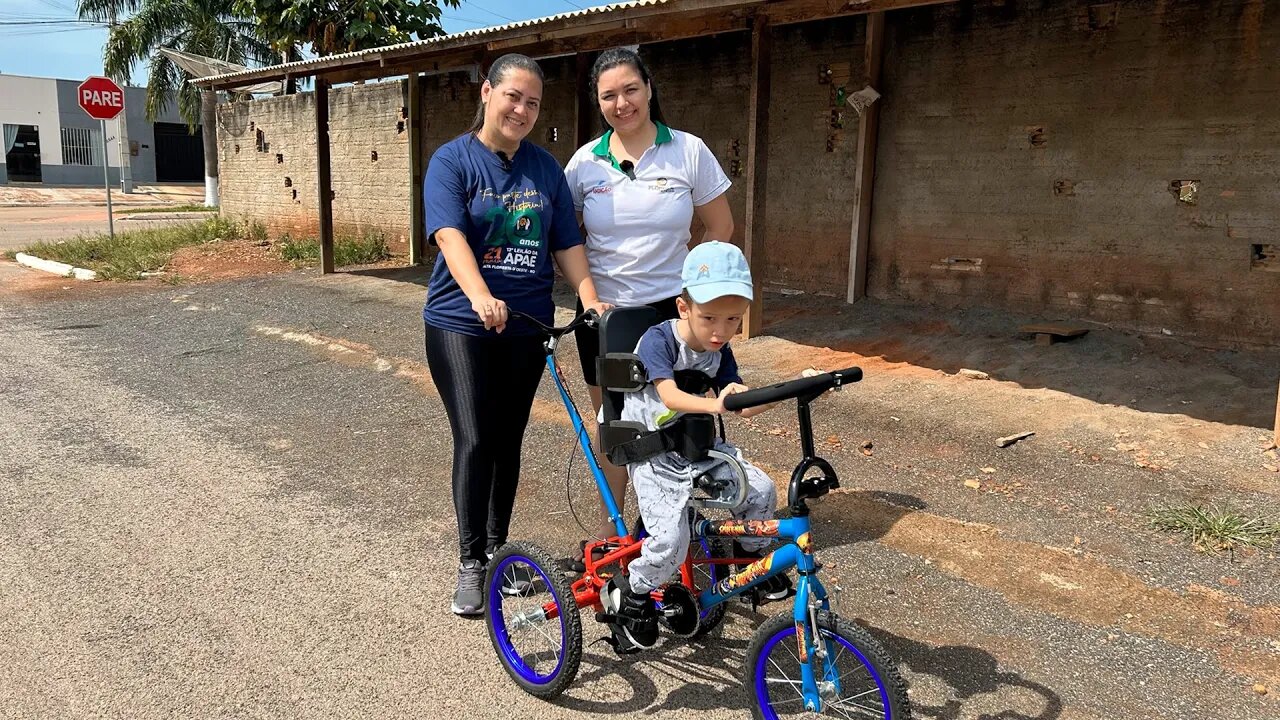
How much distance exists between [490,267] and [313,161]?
13.6 metres

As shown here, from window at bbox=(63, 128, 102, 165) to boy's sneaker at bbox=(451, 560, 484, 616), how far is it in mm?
44361

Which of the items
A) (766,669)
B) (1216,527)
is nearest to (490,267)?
(766,669)

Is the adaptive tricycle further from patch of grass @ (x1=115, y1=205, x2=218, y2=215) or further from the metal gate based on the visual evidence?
the metal gate

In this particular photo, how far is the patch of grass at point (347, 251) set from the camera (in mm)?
14156

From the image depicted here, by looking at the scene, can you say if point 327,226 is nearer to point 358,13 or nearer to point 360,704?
point 358,13

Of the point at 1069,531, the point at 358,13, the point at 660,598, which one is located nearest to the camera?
the point at 660,598

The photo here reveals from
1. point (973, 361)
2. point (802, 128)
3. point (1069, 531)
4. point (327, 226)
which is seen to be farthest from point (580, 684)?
point (327, 226)

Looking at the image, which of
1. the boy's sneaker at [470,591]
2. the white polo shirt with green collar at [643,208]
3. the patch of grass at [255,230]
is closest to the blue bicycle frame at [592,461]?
the white polo shirt with green collar at [643,208]

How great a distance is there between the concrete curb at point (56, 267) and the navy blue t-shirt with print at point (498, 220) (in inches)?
475

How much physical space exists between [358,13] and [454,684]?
1773 centimetres

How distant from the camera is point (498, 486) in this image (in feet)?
11.5

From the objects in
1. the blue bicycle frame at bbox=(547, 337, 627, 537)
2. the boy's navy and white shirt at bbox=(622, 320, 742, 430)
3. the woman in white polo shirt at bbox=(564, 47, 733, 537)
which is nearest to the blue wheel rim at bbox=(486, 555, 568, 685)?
the blue bicycle frame at bbox=(547, 337, 627, 537)

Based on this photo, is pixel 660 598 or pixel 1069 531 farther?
pixel 1069 531

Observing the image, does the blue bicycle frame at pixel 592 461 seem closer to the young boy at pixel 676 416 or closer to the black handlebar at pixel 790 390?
the young boy at pixel 676 416
